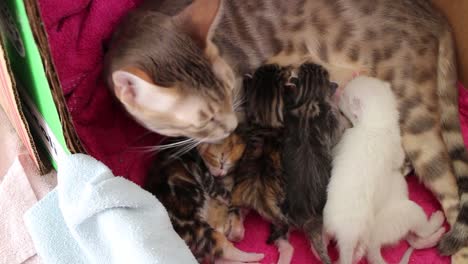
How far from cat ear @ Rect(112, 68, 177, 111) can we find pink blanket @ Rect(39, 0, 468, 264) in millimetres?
266

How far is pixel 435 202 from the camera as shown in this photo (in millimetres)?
1604

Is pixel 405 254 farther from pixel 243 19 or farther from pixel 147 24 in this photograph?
pixel 147 24

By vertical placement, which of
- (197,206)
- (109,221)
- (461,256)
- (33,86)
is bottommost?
(461,256)

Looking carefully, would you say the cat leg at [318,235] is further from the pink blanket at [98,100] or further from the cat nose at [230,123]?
the cat nose at [230,123]

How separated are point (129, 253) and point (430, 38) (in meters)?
1.10

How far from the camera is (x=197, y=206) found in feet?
4.49

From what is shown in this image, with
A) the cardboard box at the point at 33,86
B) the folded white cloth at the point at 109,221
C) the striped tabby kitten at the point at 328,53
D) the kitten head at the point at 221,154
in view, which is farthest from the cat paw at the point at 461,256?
the cardboard box at the point at 33,86

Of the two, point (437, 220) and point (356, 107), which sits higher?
point (356, 107)

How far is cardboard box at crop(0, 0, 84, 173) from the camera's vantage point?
1080 mm

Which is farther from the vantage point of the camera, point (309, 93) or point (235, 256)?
point (309, 93)

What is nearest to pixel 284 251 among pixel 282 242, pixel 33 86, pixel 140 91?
pixel 282 242

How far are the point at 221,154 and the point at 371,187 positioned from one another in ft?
1.36

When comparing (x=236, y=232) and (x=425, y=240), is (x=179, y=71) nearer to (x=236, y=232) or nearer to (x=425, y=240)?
(x=236, y=232)

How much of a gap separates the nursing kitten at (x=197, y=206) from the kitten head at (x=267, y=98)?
0.70 ft
